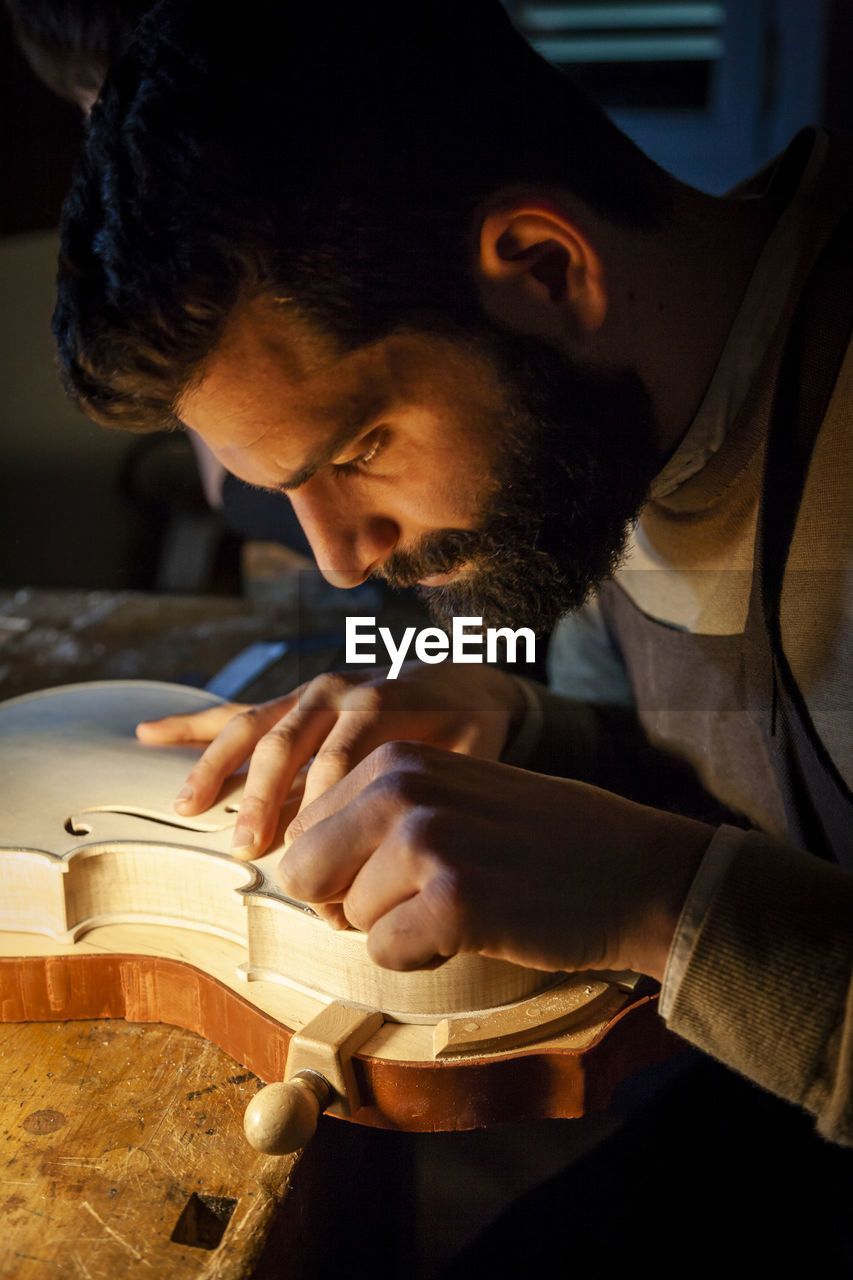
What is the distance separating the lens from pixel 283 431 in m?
0.64

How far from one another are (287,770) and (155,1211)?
33cm

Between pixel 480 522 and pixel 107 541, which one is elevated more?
pixel 480 522

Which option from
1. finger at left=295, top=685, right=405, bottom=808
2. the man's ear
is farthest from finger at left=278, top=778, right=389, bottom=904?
the man's ear

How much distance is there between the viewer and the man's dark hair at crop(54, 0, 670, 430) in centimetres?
58

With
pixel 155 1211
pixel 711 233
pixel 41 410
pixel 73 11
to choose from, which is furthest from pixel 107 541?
pixel 155 1211

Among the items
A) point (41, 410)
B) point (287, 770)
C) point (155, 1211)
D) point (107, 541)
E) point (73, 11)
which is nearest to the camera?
point (155, 1211)

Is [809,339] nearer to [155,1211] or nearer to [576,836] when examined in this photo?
[576,836]

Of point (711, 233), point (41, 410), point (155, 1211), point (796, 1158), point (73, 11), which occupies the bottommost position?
point (796, 1158)

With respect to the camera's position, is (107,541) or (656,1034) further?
(107,541)

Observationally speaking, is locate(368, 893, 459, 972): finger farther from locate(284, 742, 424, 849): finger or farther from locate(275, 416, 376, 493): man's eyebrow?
locate(275, 416, 376, 493): man's eyebrow

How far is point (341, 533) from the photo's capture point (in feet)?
2.39

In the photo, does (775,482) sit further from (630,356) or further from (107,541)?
(107,541)

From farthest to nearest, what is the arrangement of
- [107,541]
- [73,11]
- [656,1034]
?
[107,541]
[73,11]
[656,1034]

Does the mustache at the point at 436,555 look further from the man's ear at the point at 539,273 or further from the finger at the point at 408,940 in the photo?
the finger at the point at 408,940
